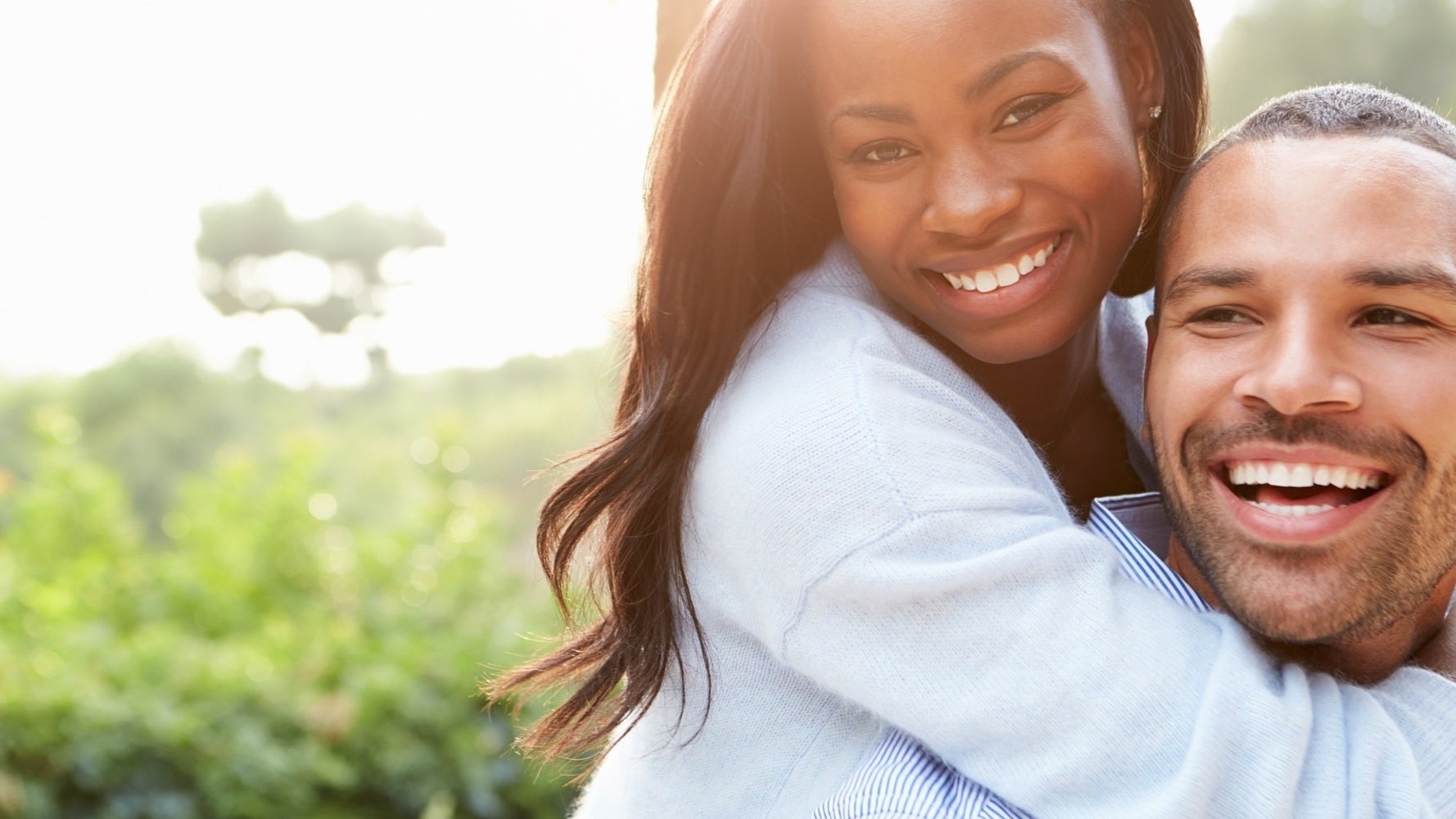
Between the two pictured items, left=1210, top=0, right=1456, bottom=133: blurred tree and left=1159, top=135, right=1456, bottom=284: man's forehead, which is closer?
left=1159, top=135, right=1456, bottom=284: man's forehead

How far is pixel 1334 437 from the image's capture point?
163 cm

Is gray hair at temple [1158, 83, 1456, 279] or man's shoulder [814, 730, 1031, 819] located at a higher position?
gray hair at temple [1158, 83, 1456, 279]

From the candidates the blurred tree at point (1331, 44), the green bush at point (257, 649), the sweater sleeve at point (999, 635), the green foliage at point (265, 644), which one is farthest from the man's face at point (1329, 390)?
the blurred tree at point (1331, 44)

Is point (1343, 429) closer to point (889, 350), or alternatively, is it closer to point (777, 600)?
point (889, 350)

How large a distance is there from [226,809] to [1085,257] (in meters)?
3.39

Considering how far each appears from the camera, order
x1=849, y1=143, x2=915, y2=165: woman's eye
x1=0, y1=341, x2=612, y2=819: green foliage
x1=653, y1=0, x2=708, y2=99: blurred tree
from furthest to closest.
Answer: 1. x1=0, y1=341, x2=612, y2=819: green foliage
2. x1=653, y1=0, x2=708, y2=99: blurred tree
3. x1=849, y1=143, x2=915, y2=165: woman's eye

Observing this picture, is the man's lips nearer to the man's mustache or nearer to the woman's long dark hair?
the man's mustache

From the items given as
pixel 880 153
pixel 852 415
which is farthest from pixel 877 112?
pixel 852 415

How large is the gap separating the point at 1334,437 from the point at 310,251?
15.2 metres

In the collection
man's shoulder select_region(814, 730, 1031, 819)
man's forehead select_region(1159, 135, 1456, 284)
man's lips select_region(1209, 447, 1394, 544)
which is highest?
man's forehead select_region(1159, 135, 1456, 284)

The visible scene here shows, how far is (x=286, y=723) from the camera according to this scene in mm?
4555

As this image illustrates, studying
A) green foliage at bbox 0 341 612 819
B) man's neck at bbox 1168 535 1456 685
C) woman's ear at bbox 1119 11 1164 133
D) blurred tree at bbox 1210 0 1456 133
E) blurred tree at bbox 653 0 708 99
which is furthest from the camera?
blurred tree at bbox 1210 0 1456 133

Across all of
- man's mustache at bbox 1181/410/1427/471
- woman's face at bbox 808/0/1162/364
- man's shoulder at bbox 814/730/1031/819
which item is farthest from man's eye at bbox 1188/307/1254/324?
man's shoulder at bbox 814/730/1031/819

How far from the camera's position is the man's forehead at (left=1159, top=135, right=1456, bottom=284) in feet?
5.45
